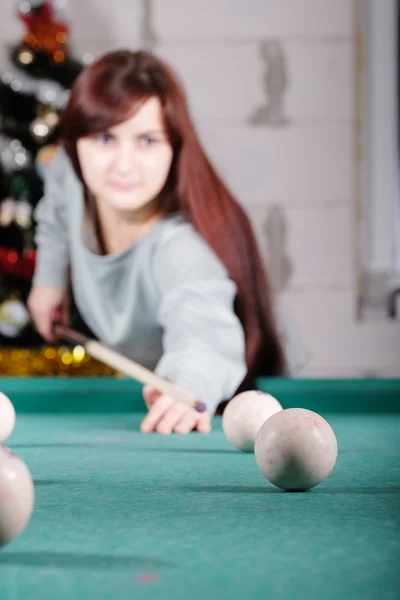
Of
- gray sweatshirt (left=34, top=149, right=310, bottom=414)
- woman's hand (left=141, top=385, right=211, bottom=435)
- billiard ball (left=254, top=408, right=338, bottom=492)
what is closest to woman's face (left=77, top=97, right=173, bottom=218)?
gray sweatshirt (left=34, top=149, right=310, bottom=414)

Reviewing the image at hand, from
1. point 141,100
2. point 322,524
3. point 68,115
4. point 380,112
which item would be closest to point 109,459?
point 322,524

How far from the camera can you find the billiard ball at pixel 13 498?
760mm

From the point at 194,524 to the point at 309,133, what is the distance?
381cm

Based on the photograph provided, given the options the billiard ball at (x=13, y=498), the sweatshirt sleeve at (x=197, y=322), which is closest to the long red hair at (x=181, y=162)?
the sweatshirt sleeve at (x=197, y=322)

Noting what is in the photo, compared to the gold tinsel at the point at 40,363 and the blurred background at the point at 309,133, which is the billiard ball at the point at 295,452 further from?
the blurred background at the point at 309,133

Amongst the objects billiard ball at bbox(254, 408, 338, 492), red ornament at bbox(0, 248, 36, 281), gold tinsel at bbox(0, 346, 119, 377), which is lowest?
gold tinsel at bbox(0, 346, 119, 377)

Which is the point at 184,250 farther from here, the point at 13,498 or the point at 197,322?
the point at 13,498

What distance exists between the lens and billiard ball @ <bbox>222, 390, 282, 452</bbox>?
1.55 metres

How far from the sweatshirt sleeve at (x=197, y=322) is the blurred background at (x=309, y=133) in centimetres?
134

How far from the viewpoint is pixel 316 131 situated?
447cm

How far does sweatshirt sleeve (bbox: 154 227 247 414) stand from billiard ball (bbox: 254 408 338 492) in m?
Answer: 1.03

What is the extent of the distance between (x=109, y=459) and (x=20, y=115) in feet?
10.5

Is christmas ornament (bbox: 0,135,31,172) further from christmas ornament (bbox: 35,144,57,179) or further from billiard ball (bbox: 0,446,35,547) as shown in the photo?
billiard ball (bbox: 0,446,35,547)

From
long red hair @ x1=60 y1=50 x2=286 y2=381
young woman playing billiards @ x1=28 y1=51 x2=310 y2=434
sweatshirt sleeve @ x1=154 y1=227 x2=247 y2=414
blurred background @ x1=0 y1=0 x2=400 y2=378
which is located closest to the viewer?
sweatshirt sleeve @ x1=154 y1=227 x2=247 y2=414
